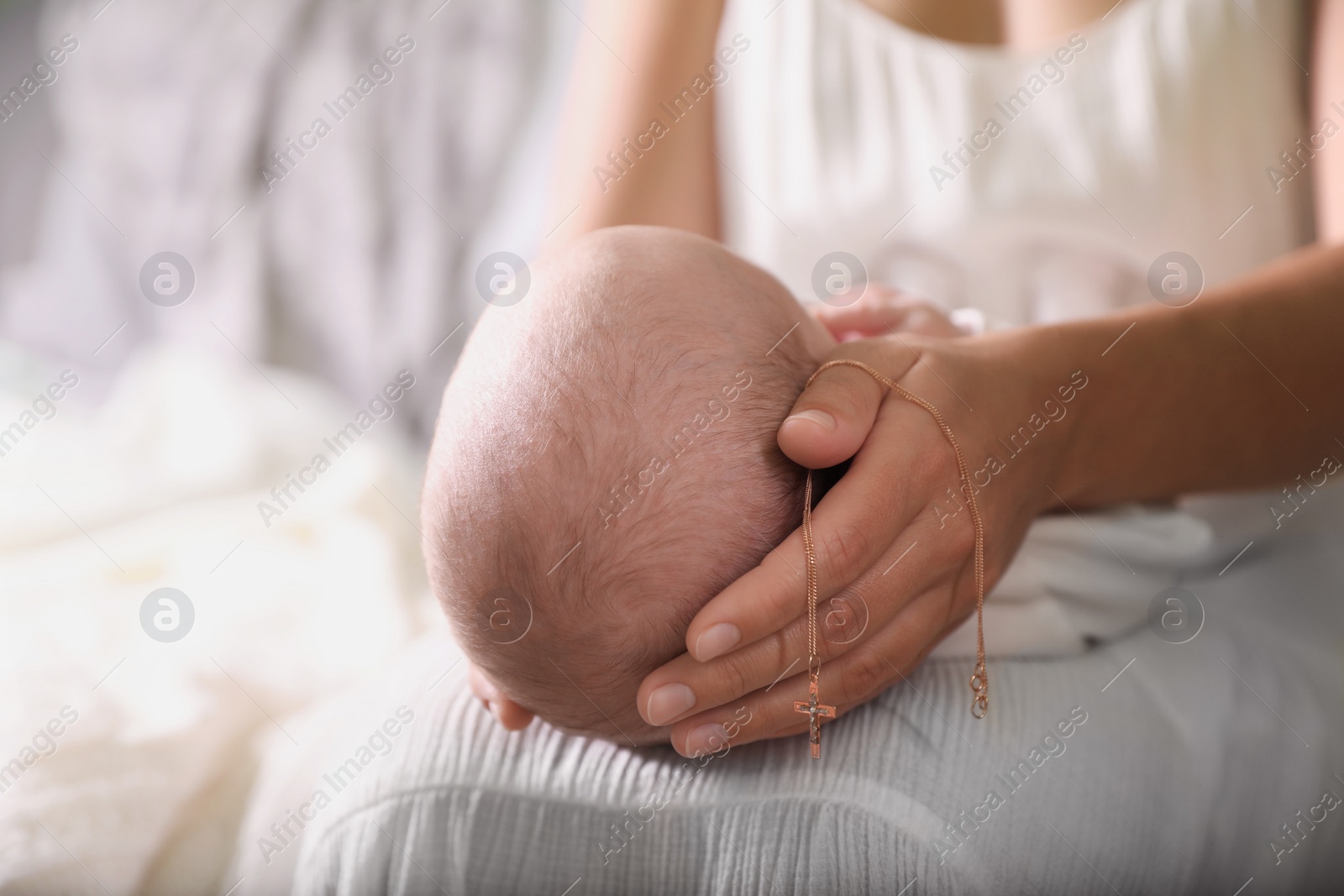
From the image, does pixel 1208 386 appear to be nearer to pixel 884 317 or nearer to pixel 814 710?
pixel 884 317

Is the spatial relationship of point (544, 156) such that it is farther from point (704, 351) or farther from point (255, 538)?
point (704, 351)

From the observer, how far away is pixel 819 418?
0.60m

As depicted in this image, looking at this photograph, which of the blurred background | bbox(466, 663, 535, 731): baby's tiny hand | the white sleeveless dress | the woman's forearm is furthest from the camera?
the blurred background

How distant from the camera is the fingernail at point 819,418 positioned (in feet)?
1.95

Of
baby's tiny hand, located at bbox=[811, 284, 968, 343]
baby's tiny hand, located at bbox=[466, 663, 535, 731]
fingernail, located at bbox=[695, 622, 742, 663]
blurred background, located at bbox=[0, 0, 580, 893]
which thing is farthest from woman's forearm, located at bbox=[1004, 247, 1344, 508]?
blurred background, located at bbox=[0, 0, 580, 893]

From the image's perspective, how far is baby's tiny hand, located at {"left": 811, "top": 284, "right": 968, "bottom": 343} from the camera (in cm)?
89

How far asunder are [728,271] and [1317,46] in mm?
1040

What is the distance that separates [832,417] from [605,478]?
0.17 meters

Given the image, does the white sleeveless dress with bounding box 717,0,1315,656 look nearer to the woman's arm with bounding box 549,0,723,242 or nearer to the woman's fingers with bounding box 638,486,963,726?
the woman's arm with bounding box 549,0,723,242

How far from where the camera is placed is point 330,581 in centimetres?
102

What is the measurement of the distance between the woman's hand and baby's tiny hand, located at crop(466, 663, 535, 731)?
5.5 inches

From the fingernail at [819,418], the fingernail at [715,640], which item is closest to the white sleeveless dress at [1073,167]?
the fingernail at [819,418]

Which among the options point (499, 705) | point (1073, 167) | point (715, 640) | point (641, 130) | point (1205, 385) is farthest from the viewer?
point (641, 130)

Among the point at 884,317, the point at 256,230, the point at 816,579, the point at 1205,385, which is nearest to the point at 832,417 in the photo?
the point at 816,579
